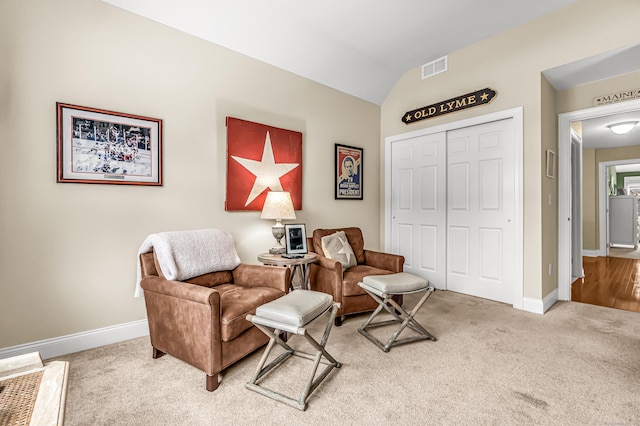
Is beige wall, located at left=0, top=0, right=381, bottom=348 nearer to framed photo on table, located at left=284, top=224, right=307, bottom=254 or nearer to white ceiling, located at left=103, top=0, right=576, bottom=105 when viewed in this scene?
white ceiling, located at left=103, top=0, right=576, bottom=105

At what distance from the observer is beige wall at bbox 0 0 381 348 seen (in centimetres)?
208

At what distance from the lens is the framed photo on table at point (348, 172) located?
13.3ft

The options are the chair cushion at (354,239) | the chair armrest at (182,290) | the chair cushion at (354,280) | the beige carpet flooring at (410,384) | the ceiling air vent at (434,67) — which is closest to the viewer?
the beige carpet flooring at (410,384)

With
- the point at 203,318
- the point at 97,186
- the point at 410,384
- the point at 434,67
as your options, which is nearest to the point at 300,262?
the point at 203,318

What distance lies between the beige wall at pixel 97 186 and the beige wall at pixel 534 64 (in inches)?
94.9

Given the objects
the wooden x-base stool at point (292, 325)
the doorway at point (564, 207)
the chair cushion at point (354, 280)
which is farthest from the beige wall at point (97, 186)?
the doorway at point (564, 207)

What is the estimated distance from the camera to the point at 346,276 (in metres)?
2.88

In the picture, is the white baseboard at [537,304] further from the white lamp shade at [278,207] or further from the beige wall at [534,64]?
the white lamp shade at [278,207]

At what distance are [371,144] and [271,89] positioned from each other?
177 cm

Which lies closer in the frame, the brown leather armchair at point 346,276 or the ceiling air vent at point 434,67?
the brown leather armchair at point 346,276

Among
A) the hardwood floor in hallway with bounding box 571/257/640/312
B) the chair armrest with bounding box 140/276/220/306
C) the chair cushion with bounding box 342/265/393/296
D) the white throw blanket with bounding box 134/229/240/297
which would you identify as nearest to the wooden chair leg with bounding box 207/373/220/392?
the chair armrest with bounding box 140/276/220/306

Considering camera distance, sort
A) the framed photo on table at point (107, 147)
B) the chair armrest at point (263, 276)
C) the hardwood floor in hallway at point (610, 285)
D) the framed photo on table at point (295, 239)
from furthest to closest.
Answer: the hardwood floor in hallway at point (610, 285), the framed photo on table at point (295, 239), the chair armrest at point (263, 276), the framed photo on table at point (107, 147)

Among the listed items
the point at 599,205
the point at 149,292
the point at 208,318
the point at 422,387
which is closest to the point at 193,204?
the point at 149,292

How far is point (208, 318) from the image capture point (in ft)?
5.75
